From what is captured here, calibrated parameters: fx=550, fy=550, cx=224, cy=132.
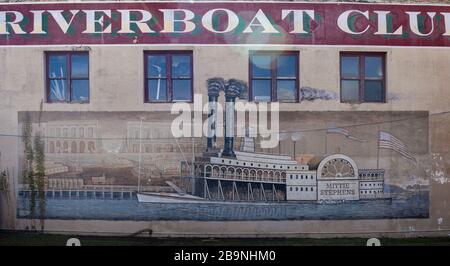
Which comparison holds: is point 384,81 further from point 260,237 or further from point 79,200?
point 79,200

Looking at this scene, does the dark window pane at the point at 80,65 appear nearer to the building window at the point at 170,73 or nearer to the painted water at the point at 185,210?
the building window at the point at 170,73

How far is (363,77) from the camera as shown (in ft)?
31.0

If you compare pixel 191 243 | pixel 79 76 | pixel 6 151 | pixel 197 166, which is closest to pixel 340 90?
pixel 197 166

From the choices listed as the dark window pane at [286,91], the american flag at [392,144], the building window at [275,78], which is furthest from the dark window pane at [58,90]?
the american flag at [392,144]

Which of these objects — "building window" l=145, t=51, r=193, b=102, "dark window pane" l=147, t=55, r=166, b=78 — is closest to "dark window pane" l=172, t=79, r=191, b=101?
"building window" l=145, t=51, r=193, b=102

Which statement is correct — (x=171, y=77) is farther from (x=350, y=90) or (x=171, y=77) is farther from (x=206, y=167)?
(x=350, y=90)

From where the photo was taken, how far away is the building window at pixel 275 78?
363 inches

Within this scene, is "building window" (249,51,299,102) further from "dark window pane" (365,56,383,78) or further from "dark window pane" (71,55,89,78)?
"dark window pane" (71,55,89,78)

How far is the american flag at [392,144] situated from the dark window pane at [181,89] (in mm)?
3357

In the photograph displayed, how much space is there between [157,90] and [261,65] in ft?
5.89

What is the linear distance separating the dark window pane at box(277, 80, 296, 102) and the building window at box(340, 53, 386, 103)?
34.1 inches

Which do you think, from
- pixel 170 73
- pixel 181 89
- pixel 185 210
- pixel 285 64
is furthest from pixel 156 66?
pixel 185 210

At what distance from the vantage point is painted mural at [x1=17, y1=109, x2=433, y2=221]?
9.02 metres

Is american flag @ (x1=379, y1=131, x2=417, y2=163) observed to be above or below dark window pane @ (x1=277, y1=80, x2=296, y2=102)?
below
